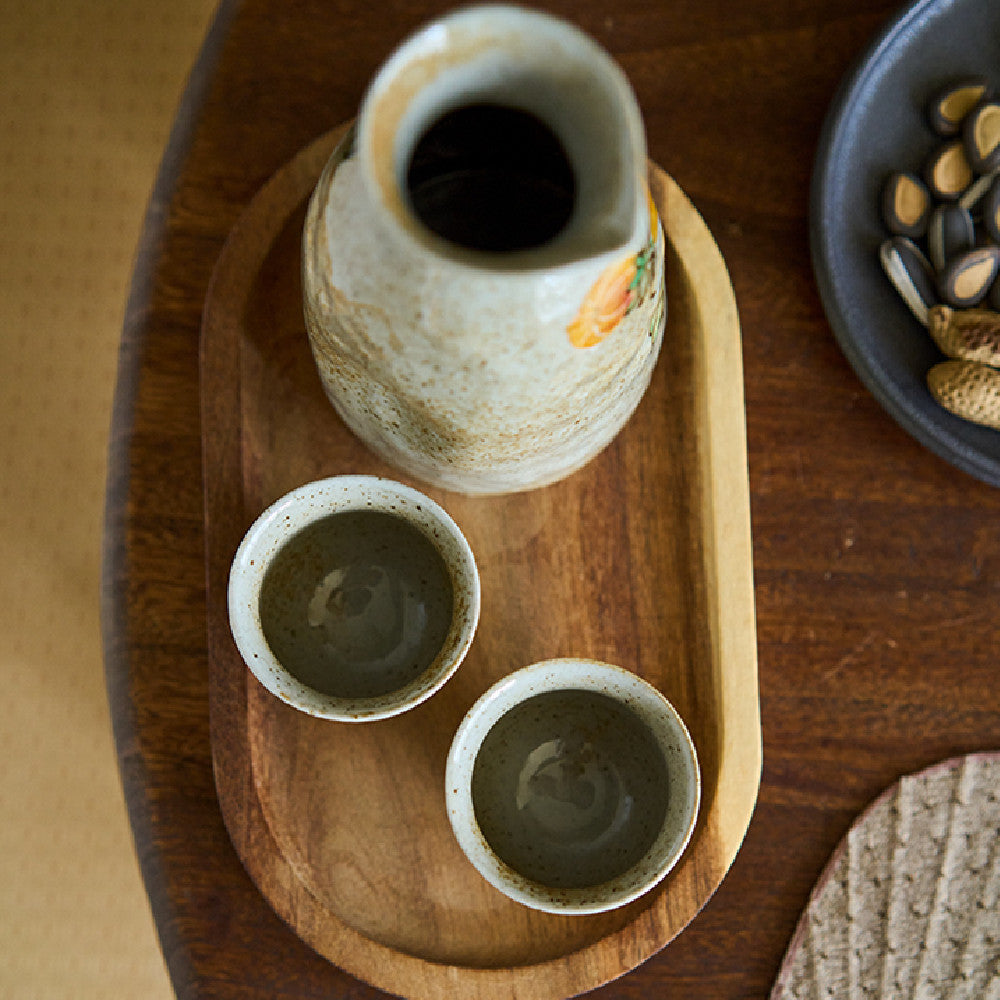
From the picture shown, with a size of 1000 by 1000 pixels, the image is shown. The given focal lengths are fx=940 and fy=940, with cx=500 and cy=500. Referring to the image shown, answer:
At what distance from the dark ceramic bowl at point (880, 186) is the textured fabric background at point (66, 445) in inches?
29.5

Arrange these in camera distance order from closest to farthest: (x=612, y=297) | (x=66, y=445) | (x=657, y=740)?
(x=612, y=297) < (x=657, y=740) < (x=66, y=445)

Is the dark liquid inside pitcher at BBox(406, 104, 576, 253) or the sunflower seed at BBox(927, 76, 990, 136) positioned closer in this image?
the dark liquid inside pitcher at BBox(406, 104, 576, 253)

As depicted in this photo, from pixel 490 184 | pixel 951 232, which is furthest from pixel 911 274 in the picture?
pixel 490 184

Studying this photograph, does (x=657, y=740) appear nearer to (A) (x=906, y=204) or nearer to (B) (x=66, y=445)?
(A) (x=906, y=204)

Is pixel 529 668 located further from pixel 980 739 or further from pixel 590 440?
pixel 980 739

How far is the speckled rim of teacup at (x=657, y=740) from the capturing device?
1.63 feet

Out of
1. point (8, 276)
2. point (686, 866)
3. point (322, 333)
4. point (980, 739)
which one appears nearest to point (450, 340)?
point (322, 333)

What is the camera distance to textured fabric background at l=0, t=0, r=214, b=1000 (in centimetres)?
98

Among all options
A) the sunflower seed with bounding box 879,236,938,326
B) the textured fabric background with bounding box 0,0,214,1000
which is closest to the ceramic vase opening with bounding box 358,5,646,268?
the sunflower seed with bounding box 879,236,938,326

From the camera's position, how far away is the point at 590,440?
473mm

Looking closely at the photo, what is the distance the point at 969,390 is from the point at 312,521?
0.40 meters

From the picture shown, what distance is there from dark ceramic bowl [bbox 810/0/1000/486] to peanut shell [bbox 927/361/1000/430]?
1 centimetres

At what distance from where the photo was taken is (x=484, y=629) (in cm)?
58

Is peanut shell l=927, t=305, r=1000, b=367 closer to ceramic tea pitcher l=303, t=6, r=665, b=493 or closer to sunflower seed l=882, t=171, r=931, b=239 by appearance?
sunflower seed l=882, t=171, r=931, b=239
